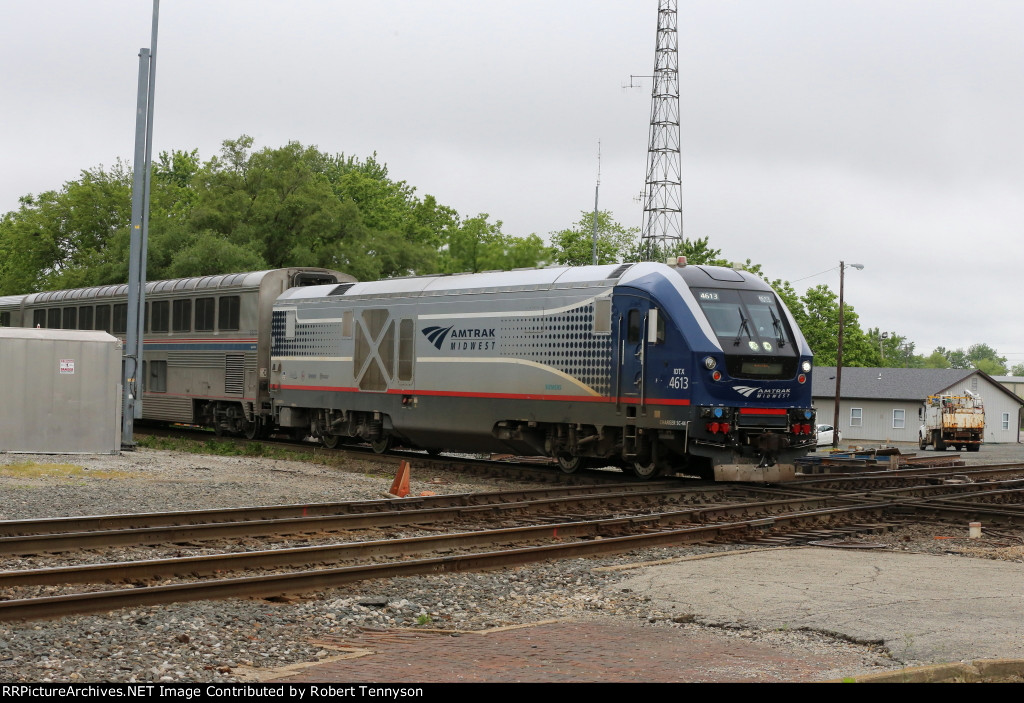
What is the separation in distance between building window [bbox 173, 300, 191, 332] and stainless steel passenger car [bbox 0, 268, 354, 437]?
25 mm

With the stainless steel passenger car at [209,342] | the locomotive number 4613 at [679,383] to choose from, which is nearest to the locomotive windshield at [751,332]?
the locomotive number 4613 at [679,383]

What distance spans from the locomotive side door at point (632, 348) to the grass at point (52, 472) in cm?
798

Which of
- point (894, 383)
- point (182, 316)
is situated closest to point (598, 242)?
point (894, 383)

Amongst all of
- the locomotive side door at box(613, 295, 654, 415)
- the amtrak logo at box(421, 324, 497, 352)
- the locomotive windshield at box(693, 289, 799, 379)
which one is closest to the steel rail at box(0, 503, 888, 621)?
the locomotive windshield at box(693, 289, 799, 379)

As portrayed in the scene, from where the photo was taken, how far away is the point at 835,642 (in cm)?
795

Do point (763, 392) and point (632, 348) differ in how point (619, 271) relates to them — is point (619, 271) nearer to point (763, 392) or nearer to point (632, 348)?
point (632, 348)

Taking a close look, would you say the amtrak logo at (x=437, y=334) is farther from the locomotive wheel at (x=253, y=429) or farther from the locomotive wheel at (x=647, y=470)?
the locomotive wheel at (x=253, y=429)

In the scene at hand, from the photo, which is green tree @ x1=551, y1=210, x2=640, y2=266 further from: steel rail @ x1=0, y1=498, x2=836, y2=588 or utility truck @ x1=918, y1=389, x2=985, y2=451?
steel rail @ x1=0, y1=498, x2=836, y2=588

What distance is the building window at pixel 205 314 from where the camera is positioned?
1094 inches

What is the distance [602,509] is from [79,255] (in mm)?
48197

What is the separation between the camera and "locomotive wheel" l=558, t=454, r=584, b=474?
804 inches

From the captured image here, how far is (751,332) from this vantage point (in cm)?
1847
